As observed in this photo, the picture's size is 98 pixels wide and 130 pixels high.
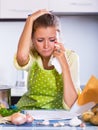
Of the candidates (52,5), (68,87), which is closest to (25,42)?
(68,87)

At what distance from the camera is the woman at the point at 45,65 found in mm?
784

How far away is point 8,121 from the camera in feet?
2.17

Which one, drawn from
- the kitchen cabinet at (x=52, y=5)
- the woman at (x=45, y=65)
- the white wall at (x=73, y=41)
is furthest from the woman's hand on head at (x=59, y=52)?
the white wall at (x=73, y=41)

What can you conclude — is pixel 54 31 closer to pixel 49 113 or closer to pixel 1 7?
pixel 49 113

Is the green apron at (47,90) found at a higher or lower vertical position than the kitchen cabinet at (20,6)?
lower

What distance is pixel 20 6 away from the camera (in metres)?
1.68

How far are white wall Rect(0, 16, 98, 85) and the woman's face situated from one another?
106 centimetres

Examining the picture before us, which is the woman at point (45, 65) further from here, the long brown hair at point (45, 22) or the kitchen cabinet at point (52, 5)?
the kitchen cabinet at point (52, 5)

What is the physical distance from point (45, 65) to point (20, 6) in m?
0.88

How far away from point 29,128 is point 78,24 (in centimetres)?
130

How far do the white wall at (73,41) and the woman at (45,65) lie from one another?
0.97 metres

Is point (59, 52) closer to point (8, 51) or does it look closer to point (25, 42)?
point (25, 42)

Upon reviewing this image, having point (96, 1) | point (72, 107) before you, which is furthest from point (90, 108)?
point (96, 1)

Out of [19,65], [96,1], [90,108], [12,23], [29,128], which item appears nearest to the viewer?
[29,128]
